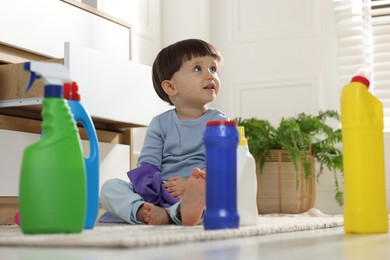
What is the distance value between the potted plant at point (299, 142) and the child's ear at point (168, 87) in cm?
91

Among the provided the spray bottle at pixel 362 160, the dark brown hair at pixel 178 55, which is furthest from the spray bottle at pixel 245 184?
the dark brown hair at pixel 178 55

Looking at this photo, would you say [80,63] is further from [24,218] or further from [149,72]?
[24,218]

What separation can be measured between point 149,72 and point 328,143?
36.4 inches

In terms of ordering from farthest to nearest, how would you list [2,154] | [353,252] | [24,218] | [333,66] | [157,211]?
[333,66] → [2,154] → [157,211] → [24,218] → [353,252]

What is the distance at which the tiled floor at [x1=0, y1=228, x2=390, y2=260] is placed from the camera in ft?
2.47

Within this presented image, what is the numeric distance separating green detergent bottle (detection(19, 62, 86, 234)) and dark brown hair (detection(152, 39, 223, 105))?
2.90 ft

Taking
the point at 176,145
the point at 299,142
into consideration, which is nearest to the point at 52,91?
the point at 176,145

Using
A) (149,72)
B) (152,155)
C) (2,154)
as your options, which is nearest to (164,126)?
(152,155)

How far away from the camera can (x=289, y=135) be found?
276 centimetres

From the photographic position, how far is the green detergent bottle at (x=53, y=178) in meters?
0.97

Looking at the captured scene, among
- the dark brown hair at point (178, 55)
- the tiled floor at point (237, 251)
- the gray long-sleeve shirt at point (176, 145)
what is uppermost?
the dark brown hair at point (178, 55)

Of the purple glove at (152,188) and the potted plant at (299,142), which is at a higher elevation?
the potted plant at (299,142)

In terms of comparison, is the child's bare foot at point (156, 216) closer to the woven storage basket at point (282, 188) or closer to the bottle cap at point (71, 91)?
the bottle cap at point (71, 91)

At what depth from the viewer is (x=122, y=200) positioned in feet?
5.48
